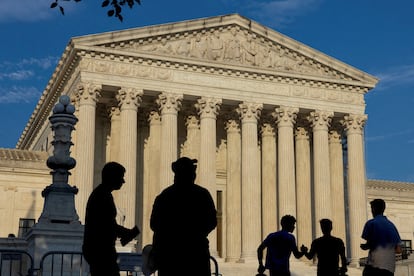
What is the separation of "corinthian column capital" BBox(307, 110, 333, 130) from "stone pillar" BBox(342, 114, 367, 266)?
1922 millimetres

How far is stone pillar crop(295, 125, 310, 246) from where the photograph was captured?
4747 cm

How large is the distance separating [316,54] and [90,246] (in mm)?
40722

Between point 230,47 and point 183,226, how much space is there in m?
38.9

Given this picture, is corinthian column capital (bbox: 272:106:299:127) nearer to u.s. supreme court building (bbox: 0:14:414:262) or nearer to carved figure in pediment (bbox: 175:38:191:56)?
u.s. supreme court building (bbox: 0:14:414:262)

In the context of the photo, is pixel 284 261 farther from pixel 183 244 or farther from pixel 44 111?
pixel 44 111

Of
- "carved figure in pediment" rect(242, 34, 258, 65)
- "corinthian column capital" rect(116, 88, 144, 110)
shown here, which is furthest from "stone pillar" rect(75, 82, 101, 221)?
"carved figure in pediment" rect(242, 34, 258, 65)

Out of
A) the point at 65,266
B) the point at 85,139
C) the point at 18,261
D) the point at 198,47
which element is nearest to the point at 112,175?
the point at 65,266

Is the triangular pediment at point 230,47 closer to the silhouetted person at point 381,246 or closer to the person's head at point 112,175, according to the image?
the silhouetted person at point 381,246

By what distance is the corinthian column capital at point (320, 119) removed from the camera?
1882 inches

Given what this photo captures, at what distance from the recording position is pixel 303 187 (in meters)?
48.5

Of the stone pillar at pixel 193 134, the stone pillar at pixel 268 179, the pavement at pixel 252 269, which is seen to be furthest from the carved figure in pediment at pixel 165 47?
the pavement at pixel 252 269

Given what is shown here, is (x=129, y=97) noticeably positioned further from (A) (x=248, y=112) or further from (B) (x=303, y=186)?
(B) (x=303, y=186)

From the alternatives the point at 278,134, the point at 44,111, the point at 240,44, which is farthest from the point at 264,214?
the point at 44,111

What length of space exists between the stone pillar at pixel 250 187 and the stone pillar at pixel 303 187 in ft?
14.4
